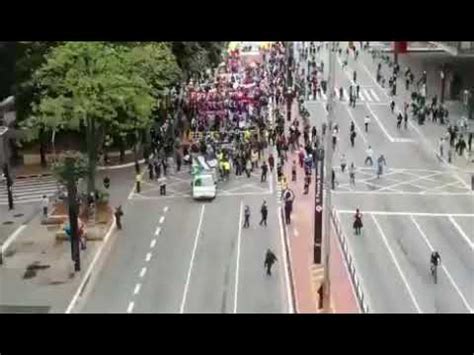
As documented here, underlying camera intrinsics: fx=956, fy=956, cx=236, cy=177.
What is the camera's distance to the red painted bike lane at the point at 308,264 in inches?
813

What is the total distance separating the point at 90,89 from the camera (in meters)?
26.7

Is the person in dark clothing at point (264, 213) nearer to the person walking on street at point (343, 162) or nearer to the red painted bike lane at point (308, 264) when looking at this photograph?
the red painted bike lane at point (308, 264)

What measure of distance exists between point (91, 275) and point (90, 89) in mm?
6282

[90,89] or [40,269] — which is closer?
[40,269]

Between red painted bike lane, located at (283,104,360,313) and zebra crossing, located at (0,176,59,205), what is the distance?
7.75 metres

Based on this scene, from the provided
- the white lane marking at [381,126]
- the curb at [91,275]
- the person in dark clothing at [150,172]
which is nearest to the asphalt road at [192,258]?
the curb at [91,275]

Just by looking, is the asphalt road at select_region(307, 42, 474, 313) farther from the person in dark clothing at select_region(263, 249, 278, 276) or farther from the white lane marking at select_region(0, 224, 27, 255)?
the white lane marking at select_region(0, 224, 27, 255)

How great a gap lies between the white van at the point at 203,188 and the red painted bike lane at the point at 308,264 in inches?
97.7

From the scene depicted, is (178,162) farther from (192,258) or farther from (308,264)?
(308,264)

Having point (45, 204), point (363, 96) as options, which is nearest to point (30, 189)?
point (45, 204)

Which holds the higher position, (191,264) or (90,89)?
(90,89)

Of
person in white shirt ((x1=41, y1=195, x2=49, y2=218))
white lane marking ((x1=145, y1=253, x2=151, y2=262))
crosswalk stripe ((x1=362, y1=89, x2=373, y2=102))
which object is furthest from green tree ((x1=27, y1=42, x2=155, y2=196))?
crosswalk stripe ((x1=362, y1=89, x2=373, y2=102))

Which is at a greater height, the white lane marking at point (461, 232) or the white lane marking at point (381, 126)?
the white lane marking at point (381, 126)
